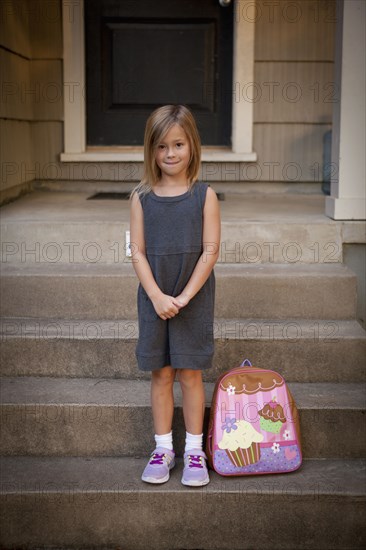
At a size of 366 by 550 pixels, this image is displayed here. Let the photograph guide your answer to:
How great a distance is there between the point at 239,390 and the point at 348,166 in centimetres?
151

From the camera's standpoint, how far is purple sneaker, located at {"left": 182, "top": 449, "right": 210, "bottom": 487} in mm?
2896

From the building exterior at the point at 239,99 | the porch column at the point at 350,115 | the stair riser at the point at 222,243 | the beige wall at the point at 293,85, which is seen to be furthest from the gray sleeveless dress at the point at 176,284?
the beige wall at the point at 293,85

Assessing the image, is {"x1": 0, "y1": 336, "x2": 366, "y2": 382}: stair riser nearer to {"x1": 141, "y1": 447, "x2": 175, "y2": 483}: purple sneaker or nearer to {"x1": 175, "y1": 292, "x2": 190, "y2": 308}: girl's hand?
{"x1": 141, "y1": 447, "x2": 175, "y2": 483}: purple sneaker

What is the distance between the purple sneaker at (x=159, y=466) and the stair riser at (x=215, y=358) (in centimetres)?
50

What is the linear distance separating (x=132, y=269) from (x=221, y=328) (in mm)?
576

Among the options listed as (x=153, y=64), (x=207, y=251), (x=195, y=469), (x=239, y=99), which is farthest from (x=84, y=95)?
(x=195, y=469)

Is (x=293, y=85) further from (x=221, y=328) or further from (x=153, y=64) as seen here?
(x=221, y=328)

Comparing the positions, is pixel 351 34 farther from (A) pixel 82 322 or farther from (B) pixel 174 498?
(B) pixel 174 498

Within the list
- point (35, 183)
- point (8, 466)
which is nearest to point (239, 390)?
point (8, 466)

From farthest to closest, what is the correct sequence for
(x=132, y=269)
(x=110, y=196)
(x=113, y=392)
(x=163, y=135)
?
(x=110, y=196) → (x=132, y=269) → (x=113, y=392) → (x=163, y=135)

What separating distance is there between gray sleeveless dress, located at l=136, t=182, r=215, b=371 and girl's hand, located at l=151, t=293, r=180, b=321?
0.07 metres

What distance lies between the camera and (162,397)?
3.01 metres

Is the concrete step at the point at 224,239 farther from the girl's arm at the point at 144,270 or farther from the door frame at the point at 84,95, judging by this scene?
the door frame at the point at 84,95

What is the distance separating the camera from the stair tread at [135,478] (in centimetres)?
290
